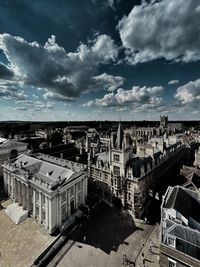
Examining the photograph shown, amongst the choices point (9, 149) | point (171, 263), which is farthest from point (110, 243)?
point (9, 149)

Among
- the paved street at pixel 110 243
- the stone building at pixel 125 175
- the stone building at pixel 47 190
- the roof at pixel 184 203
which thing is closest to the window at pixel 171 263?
the paved street at pixel 110 243

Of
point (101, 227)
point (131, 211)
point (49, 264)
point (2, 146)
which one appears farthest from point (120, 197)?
point (2, 146)

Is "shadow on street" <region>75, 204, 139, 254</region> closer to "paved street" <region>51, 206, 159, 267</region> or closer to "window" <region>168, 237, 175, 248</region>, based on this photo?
"paved street" <region>51, 206, 159, 267</region>

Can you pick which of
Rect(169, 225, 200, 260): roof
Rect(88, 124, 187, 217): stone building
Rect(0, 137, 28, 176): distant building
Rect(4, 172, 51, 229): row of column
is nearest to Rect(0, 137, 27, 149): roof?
Rect(0, 137, 28, 176): distant building

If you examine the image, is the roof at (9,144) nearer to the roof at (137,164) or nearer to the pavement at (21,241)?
the pavement at (21,241)

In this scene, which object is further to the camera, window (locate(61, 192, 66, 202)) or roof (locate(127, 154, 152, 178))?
roof (locate(127, 154, 152, 178))

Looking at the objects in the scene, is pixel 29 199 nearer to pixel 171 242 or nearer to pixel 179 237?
pixel 171 242
